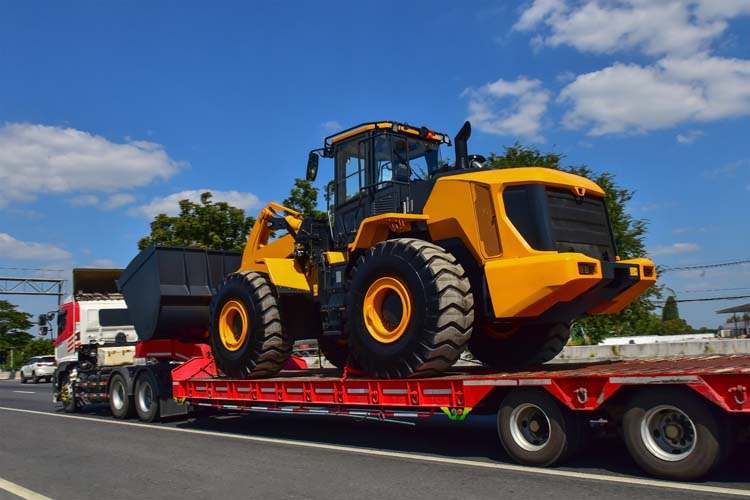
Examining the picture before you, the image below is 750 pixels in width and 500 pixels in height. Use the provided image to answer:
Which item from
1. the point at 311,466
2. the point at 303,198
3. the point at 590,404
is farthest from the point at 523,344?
the point at 303,198

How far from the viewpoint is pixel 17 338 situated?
55.8 meters

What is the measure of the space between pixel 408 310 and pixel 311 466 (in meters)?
2.05

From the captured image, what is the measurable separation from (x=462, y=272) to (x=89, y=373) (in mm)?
10158

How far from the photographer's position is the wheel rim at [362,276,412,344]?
829 cm

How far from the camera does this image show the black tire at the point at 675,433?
18.4 feet

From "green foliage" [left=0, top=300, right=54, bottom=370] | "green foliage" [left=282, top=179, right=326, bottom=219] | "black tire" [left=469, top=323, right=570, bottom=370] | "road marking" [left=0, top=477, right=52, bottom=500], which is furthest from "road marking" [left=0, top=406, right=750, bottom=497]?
"green foliage" [left=0, top=300, right=54, bottom=370]

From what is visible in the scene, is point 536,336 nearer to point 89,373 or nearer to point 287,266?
point 287,266

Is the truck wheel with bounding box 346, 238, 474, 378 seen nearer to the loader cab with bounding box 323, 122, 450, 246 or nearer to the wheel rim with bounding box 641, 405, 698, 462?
the loader cab with bounding box 323, 122, 450, 246

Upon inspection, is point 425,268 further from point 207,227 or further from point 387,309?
point 207,227

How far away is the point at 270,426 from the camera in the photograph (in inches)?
471

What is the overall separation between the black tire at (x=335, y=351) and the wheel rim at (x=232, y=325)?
6.47 feet

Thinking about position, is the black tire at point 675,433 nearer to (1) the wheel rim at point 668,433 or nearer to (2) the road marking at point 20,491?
(1) the wheel rim at point 668,433

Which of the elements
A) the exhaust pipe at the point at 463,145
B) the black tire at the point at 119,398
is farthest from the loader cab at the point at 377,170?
the black tire at the point at 119,398

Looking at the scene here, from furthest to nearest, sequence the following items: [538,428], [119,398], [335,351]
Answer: [119,398] → [335,351] → [538,428]
